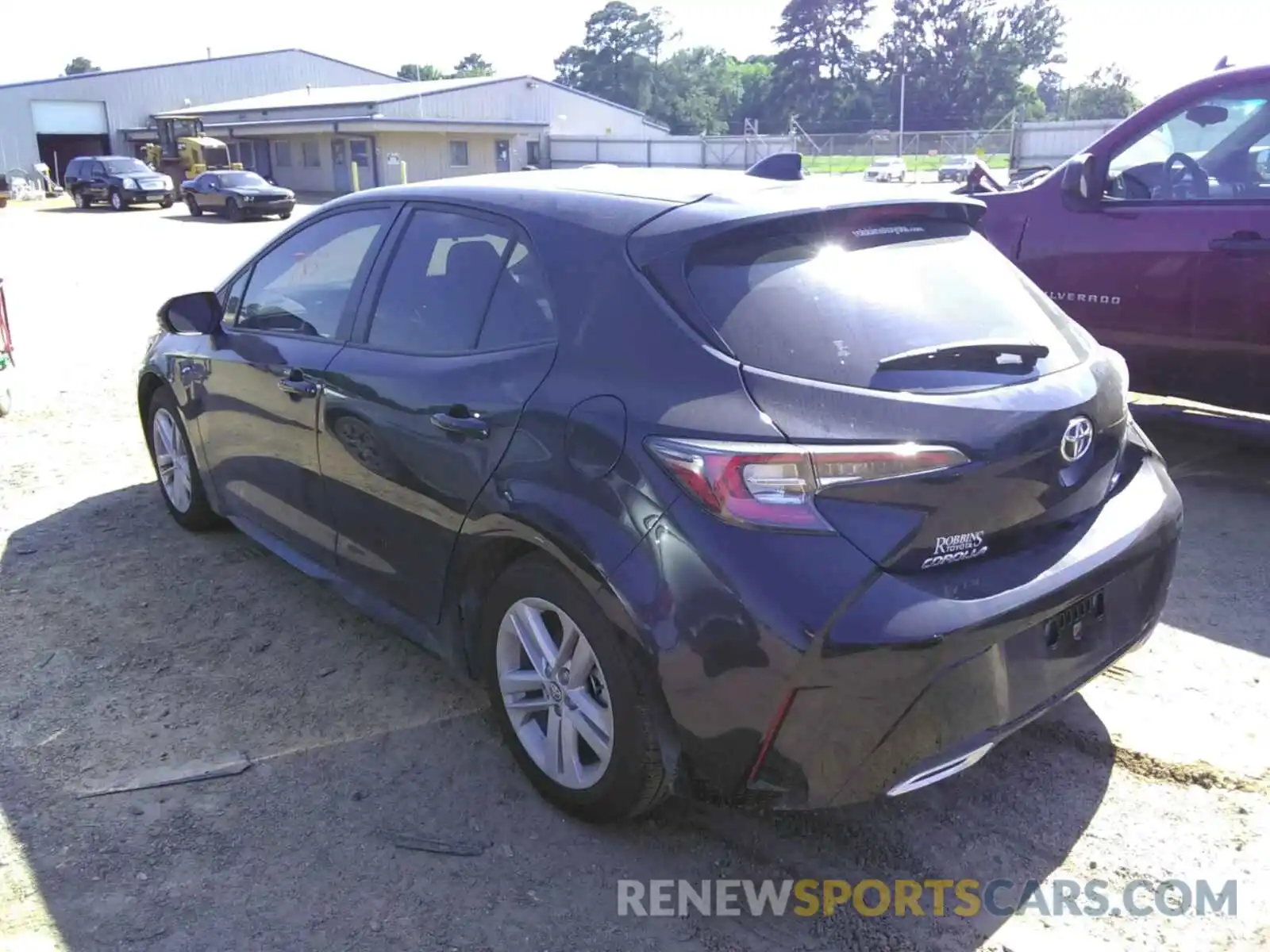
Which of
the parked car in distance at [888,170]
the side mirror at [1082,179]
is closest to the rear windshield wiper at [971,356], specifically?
the side mirror at [1082,179]

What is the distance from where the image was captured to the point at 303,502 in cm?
388

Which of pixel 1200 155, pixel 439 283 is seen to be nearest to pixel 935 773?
pixel 439 283

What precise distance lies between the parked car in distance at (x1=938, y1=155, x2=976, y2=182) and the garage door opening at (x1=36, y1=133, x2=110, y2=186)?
139ft

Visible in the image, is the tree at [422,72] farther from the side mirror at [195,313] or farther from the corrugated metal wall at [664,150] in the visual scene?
the side mirror at [195,313]

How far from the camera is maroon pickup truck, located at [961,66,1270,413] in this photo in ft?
16.8

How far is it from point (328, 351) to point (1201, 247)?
418 cm

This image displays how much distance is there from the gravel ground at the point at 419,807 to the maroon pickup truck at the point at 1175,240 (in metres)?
1.09

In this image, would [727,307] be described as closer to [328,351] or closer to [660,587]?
[660,587]

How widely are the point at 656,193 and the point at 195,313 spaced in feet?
7.55

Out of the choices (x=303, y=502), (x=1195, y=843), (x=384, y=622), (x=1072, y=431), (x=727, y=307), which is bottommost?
(x=1195, y=843)

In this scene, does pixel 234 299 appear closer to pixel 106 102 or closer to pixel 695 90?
pixel 106 102

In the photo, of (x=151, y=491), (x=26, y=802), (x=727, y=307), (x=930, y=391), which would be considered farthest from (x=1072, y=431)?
(x=151, y=491)

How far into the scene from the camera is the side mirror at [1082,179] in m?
5.58

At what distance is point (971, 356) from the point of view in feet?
8.85
